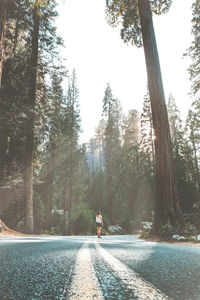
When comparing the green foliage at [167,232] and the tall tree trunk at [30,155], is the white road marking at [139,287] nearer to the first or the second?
the green foliage at [167,232]

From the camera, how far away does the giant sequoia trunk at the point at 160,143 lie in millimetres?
8242

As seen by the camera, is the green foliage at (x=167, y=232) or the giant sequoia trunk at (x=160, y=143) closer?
the green foliage at (x=167, y=232)

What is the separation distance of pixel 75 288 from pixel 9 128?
14811 millimetres

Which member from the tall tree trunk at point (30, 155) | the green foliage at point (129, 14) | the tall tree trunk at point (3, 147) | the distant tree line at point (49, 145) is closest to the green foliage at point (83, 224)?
the distant tree line at point (49, 145)

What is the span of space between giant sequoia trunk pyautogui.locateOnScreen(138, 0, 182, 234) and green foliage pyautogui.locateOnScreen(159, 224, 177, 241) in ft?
0.90

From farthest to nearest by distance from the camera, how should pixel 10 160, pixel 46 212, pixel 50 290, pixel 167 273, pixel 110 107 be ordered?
1. pixel 110 107
2. pixel 46 212
3. pixel 10 160
4. pixel 167 273
5. pixel 50 290

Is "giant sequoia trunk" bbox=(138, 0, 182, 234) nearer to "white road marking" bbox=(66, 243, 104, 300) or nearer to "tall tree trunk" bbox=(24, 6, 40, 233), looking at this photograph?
"tall tree trunk" bbox=(24, 6, 40, 233)

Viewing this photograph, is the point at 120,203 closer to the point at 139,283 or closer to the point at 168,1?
the point at 168,1

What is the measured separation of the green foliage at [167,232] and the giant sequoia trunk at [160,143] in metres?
0.27

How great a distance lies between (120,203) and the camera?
132 ft

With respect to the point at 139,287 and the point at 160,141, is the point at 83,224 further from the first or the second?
the point at 139,287

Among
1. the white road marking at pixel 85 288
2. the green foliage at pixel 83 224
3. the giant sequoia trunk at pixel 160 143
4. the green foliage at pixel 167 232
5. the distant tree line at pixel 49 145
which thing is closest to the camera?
the white road marking at pixel 85 288

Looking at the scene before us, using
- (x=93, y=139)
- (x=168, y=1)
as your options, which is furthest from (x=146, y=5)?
(x=93, y=139)

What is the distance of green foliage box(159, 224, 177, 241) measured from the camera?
759cm
